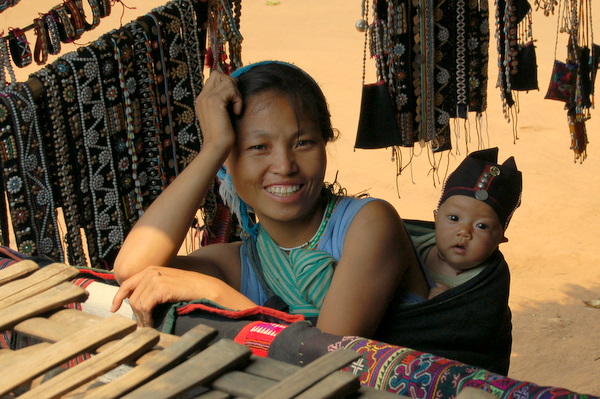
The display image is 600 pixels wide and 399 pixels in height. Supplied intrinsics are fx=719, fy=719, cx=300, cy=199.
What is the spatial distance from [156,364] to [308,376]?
0.73ft

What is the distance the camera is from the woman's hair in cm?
196

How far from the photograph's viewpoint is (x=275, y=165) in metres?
1.91

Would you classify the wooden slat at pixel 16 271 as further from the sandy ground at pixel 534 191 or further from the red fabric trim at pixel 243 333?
the sandy ground at pixel 534 191

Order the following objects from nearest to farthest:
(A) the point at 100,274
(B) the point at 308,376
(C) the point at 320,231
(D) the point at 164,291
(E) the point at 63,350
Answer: (B) the point at 308,376
(E) the point at 63,350
(D) the point at 164,291
(A) the point at 100,274
(C) the point at 320,231

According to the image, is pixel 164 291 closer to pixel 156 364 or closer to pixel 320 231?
pixel 320 231

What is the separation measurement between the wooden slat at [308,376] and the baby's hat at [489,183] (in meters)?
1.17

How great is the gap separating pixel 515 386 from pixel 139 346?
1.81ft

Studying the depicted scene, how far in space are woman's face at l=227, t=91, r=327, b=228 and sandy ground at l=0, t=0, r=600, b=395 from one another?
1.06 feet

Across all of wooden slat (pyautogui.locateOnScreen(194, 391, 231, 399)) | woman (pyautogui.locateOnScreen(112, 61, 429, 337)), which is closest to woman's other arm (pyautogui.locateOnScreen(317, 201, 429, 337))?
woman (pyautogui.locateOnScreen(112, 61, 429, 337))

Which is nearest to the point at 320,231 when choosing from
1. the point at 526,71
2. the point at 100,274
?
the point at 100,274

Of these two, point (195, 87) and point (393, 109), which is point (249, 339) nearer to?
point (195, 87)

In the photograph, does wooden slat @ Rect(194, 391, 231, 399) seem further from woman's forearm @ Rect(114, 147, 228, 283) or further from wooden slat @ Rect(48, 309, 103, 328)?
woman's forearm @ Rect(114, 147, 228, 283)

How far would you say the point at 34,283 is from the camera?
1353 mm

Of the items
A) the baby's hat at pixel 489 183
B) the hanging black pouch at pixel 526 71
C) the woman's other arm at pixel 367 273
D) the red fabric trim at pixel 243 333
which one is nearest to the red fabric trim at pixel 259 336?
the red fabric trim at pixel 243 333
